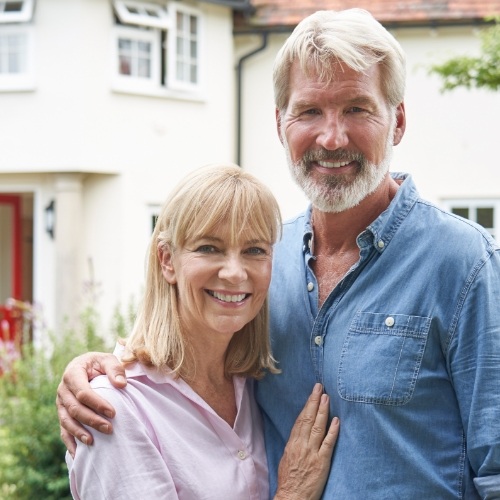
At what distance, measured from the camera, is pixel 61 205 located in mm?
12664

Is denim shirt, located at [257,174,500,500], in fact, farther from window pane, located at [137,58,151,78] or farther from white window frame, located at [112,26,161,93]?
window pane, located at [137,58,151,78]

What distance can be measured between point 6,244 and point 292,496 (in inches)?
570

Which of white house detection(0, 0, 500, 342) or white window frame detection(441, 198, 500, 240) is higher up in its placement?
white house detection(0, 0, 500, 342)

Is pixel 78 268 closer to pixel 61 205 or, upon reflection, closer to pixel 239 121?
pixel 61 205

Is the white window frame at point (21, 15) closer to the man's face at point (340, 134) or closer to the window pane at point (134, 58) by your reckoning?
the window pane at point (134, 58)

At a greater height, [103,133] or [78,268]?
[103,133]

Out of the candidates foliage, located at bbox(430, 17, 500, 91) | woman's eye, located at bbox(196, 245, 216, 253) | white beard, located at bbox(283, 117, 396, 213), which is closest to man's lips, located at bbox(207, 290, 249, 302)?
woman's eye, located at bbox(196, 245, 216, 253)

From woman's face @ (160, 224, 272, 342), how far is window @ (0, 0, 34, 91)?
9945mm

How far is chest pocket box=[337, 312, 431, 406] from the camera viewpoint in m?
2.69

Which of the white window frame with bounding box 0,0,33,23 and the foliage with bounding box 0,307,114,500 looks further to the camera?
the white window frame with bounding box 0,0,33,23

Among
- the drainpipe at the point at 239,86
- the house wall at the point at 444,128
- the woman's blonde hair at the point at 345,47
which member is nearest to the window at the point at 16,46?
the drainpipe at the point at 239,86

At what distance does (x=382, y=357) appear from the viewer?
275 cm

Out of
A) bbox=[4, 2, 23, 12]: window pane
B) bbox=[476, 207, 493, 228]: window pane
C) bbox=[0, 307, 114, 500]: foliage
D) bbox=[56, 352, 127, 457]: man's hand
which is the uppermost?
bbox=[4, 2, 23, 12]: window pane

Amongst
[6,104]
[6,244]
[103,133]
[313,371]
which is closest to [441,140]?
[103,133]
